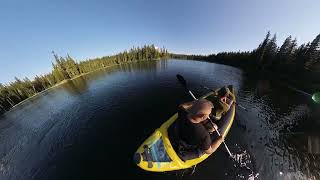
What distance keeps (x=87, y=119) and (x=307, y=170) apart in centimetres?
2132

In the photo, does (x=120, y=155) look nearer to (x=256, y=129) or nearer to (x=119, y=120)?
(x=119, y=120)

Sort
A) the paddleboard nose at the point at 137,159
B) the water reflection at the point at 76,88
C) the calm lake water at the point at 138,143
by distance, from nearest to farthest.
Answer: the paddleboard nose at the point at 137,159, the calm lake water at the point at 138,143, the water reflection at the point at 76,88

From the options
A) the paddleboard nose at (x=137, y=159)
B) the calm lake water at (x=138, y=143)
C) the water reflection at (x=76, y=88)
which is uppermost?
the paddleboard nose at (x=137, y=159)

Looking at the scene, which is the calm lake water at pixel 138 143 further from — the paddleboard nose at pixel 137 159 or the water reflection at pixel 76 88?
the water reflection at pixel 76 88

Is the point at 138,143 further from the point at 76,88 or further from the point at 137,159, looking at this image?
the point at 76,88

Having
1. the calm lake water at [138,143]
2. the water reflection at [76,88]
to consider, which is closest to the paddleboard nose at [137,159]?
the calm lake water at [138,143]

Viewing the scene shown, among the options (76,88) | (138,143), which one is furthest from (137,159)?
(76,88)

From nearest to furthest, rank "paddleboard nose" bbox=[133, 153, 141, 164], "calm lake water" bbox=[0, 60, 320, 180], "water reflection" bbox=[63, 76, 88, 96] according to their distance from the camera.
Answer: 1. "paddleboard nose" bbox=[133, 153, 141, 164]
2. "calm lake water" bbox=[0, 60, 320, 180]
3. "water reflection" bbox=[63, 76, 88, 96]

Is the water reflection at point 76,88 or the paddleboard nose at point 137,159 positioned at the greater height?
the paddleboard nose at point 137,159

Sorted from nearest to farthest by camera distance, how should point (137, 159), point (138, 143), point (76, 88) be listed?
1. point (137, 159)
2. point (138, 143)
3. point (76, 88)

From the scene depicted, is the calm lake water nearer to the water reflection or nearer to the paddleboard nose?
the paddleboard nose

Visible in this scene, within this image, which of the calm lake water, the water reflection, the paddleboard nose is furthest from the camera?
the water reflection

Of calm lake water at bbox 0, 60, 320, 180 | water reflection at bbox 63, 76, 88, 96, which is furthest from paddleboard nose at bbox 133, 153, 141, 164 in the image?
water reflection at bbox 63, 76, 88, 96

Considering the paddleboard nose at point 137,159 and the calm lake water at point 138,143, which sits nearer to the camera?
the paddleboard nose at point 137,159
